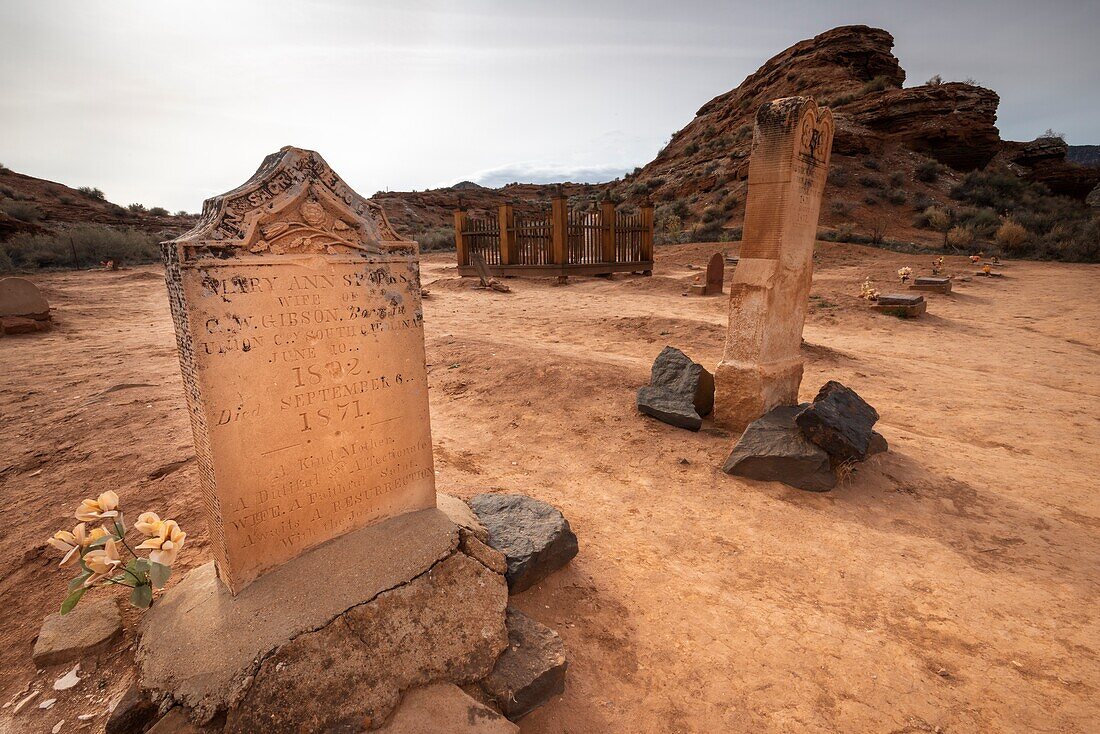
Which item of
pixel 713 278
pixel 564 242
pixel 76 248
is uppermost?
pixel 564 242

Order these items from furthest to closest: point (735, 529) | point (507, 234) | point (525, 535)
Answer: point (507, 234), point (735, 529), point (525, 535)

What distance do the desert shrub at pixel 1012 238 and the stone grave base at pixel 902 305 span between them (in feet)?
38.8

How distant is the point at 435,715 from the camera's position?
1.77 m

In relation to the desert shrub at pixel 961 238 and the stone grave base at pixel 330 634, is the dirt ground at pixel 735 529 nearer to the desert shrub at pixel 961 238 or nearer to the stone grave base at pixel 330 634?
the stone grave base at pixel 330 634

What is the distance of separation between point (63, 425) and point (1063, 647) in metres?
7.44

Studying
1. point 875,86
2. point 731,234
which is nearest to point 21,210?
point 731,234

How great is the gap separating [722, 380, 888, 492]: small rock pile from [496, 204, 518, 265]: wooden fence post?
13.3 meters

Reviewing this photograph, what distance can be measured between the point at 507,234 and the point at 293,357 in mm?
14600

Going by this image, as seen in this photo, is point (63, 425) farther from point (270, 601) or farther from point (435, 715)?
point (435, 715)

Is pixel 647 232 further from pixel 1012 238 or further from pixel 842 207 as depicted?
pixel 1012 238

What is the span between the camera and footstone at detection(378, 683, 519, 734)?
5.63 ft

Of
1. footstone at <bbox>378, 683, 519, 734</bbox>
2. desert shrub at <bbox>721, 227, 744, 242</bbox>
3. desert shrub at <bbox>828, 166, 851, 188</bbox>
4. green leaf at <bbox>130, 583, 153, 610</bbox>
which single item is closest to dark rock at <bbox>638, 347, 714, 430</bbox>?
footstone at <bbox>378, 683, 519, 734</bbox>

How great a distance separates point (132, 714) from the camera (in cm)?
172

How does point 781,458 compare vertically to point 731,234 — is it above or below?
below
